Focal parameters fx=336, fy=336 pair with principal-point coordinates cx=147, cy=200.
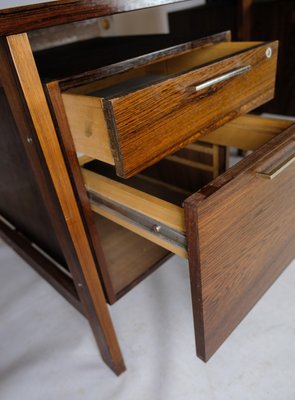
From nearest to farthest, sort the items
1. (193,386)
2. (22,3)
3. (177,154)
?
(22,3)
(193,386)
(177,154)

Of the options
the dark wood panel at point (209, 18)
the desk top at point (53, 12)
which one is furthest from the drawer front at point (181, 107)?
the dark wood panel at point (209, 18)

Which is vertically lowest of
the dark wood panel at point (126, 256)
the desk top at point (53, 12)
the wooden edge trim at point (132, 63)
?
the dark wood panel at point (126, 256)

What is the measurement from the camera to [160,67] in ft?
2.29

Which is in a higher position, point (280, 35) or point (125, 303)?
point (280, 35)

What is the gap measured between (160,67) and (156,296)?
19.9 inches

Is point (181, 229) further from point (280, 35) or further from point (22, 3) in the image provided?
point (280, 35)

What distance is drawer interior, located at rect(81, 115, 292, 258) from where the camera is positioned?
44 cm

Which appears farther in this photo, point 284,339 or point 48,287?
point 48,287

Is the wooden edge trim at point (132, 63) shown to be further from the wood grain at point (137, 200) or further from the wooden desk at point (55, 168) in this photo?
the wood grain at point (137, 200)

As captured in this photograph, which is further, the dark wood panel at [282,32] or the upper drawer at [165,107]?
the dark wood panel at [282,32]

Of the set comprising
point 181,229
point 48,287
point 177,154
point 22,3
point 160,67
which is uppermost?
point 22,3

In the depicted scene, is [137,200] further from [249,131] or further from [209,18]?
[209,18]

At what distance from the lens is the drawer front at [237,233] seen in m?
0.37

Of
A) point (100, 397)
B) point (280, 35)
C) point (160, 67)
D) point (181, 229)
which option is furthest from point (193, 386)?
point (280, 35)
